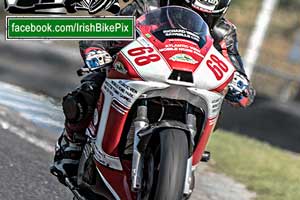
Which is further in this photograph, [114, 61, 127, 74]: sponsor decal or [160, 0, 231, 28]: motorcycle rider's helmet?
[160, 0, 231, 28]: motorcycle rider's helmet

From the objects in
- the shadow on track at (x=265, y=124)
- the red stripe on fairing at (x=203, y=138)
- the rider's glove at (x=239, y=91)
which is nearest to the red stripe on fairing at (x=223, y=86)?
the red stripe on fairing at (x=203, y=138)

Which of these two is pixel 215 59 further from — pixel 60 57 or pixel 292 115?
pixel 60 57

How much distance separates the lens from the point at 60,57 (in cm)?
1548

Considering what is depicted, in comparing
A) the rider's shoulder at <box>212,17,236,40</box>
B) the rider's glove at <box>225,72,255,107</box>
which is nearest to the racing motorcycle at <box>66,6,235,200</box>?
the rider's glove at <box>225,72,255,107</box>

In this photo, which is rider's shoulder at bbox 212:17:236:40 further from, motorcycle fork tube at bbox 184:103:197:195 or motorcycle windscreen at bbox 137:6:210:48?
motorcycle fork tube at bbox 184:103:197:195

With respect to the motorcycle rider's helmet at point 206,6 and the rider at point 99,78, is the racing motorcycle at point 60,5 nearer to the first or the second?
the rider at point 99,78

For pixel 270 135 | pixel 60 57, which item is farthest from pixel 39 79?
pixel 270 135

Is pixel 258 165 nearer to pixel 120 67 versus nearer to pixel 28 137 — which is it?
pixel 28 137

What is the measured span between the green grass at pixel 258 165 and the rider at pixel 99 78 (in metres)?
2.91

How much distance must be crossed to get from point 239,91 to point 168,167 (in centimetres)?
111

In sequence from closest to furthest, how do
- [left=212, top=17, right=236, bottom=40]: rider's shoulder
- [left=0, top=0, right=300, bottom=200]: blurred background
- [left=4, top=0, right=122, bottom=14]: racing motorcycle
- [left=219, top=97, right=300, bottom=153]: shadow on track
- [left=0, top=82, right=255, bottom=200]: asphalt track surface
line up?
[left=212, top=17, right=236, bottom=40]: rider's shoulder → [left=4, top=0, right=122, bottom=14]: racing motorcycle → [left=0, top=82, right=255, bottom=200]: asphalt track surface → [left=0, top=0, right=300, bottom=200]: blurred background → [left=219, top=97, right=300, bottom=153]: shadow on track

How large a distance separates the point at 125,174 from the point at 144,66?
63 cm

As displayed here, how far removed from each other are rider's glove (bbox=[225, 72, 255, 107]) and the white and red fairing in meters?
0.34

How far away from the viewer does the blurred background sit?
954cm
